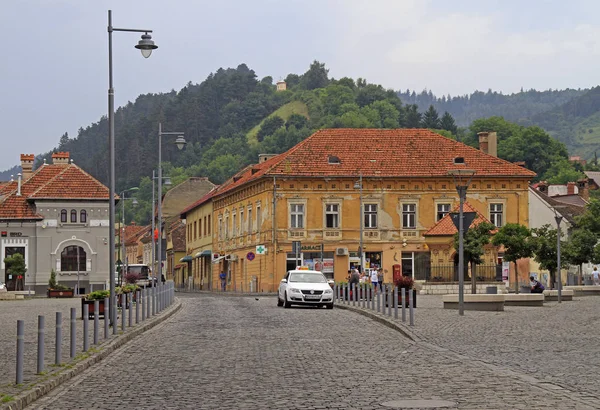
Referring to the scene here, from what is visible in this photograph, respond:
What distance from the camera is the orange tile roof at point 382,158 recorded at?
75.9 metres

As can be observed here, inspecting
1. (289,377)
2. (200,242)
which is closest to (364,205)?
(200,242)

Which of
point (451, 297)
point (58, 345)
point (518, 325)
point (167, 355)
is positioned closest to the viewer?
point (58, 345)

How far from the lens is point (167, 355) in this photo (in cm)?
2094

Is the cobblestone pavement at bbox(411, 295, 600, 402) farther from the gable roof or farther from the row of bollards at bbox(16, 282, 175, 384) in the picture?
the gable roof

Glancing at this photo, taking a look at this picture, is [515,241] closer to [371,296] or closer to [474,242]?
[474,242]

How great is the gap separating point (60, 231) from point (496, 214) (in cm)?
2911

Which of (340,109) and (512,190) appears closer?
(512,190)

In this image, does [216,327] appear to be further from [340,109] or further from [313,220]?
[340,109]

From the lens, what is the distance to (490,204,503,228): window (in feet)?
252

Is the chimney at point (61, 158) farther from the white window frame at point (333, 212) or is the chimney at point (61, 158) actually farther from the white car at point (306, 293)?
the white car at point (306, 293)

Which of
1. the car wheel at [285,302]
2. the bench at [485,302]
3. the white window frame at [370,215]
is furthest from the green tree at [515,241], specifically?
the bench at [485,302]

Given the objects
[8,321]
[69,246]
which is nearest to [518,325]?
[8,321]

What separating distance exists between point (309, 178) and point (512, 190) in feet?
44.9

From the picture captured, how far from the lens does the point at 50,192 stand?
76.6m
